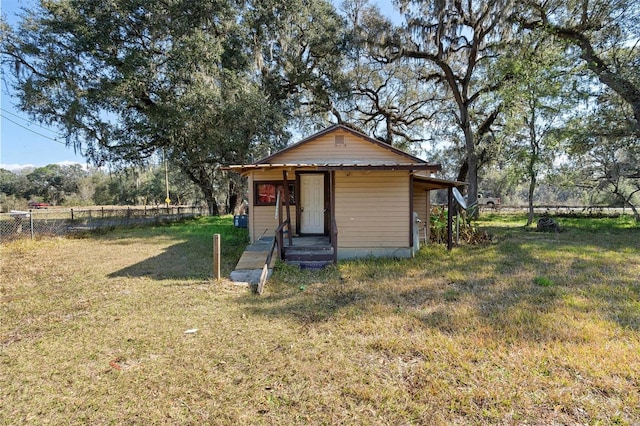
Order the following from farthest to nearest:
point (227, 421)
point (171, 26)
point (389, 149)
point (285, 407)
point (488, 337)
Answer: point (171, 26) → point (389, 149) → point (488, 337) → point (285, 407) → point (227, 421)

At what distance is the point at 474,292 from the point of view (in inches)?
213

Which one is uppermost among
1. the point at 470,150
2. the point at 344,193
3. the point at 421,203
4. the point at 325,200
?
the point at 470,150

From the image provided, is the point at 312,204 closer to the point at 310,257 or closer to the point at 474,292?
the point at 310,257

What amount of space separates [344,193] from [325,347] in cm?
543

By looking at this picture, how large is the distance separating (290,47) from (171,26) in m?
5.89

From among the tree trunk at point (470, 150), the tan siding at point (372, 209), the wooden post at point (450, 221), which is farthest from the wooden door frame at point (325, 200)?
the tree trunk at point (470, 150)

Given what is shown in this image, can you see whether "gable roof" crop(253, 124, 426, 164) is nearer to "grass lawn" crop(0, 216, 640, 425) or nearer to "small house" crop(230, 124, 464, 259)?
"small house" crop(230, 124, 464, 259)

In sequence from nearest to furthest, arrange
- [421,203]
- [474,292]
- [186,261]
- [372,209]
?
1. [474,292]
2. [186,261]
3. [372,209]
4. [421,203]

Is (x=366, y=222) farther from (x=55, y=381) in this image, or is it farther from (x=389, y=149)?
(x=55, y=381)

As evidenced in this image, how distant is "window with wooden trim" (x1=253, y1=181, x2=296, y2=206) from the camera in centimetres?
969

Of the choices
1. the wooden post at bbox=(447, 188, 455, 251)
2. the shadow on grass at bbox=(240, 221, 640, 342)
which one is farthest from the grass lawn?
the wooden post at bbox=(447, 188, 455, 251)

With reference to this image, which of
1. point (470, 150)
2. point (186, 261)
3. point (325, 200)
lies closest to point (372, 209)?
point (325, 200)

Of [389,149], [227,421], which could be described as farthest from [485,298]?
[389,149]

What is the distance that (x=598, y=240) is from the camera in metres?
10.8
